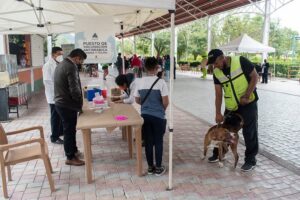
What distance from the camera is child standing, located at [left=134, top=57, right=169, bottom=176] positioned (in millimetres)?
3312

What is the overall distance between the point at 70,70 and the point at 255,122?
2433 mm

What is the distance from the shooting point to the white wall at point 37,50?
41.3 feet

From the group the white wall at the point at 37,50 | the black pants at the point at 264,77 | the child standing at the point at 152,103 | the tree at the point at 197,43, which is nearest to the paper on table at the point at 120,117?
the child standing at the point at 152,103

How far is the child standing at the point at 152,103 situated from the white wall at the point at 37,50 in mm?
10526

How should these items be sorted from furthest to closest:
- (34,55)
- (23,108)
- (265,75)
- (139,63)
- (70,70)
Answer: (139,63) < (265,75) < (34,55) < (23,108) < (70,70)

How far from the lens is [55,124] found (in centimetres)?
473

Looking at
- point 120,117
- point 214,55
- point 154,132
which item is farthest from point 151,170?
point 214,55

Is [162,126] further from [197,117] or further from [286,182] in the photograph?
[197,117]

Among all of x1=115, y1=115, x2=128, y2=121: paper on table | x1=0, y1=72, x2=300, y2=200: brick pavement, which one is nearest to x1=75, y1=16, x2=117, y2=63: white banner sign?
x1=0, y1=72, x2=300, y2=200: brick pavement

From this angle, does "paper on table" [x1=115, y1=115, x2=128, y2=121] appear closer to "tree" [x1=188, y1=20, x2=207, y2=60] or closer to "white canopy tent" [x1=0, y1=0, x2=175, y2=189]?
"white canopy tent" [x1=0, y1=0, x2=175, y2=189]

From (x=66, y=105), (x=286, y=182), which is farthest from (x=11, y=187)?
(x=286, y=182)

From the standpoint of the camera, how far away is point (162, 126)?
3.45 meters

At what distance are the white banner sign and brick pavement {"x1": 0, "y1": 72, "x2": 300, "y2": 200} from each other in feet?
6.46

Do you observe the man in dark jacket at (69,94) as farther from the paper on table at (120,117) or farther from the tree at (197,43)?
the tree at (197,43)
